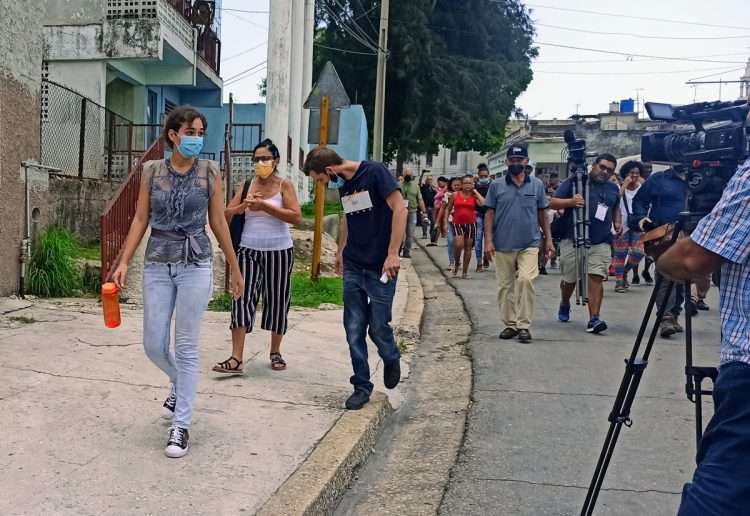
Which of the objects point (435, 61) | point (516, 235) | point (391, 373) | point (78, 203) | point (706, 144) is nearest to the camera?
point (706, 144)

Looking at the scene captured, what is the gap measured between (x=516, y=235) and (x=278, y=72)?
401 inches

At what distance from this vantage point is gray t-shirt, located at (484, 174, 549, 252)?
25.0ft

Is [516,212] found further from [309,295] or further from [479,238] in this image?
[479,238]

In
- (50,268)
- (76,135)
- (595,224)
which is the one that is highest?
(76,135)

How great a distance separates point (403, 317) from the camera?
8664 mm

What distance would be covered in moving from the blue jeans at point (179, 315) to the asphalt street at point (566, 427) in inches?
56.9

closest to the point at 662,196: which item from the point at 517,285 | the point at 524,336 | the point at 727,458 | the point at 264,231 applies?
the point at 517,285

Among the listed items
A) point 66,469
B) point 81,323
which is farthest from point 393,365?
point 81,323

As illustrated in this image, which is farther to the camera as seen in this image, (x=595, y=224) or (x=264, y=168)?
(x=595, y=224)

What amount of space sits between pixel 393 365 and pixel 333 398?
451 mm

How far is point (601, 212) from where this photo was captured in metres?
8.26

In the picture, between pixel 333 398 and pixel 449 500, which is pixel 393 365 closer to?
pixel 333 398

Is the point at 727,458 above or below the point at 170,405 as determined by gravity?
above

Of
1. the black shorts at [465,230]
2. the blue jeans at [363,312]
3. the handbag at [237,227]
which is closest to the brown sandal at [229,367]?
the handbag at [237,227]
